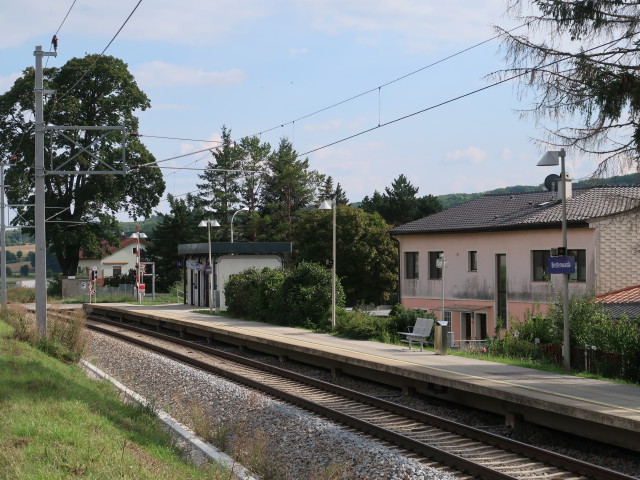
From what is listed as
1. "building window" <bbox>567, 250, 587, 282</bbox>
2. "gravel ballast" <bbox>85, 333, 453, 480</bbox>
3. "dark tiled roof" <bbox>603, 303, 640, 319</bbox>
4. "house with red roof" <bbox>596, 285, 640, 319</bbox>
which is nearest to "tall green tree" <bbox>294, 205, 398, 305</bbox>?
"building window" <bbox>567, 250, 587, 282</bbox>

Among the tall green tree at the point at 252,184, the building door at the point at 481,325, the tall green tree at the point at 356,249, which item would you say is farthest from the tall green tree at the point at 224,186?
the building door at the point at 481,325

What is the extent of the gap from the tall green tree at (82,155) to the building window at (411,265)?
69.6 ft

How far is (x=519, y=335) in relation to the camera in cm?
2130

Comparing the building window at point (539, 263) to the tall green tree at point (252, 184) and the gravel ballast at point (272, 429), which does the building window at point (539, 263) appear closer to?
the gravel ballast at point (272, 429)

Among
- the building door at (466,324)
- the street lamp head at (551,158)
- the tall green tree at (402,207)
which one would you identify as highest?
the tall green tree at (402,207)

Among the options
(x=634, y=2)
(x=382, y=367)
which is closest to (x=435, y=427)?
(x=382, y=367)

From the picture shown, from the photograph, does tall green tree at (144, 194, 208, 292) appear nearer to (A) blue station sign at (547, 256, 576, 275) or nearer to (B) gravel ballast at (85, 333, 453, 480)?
(B) gravel ballast at (85, 333, 453, 480)

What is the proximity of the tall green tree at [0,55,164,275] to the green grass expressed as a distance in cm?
4074

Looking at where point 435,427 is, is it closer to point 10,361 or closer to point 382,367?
point 382,367

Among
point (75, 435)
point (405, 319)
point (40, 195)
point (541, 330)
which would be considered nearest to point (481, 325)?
point (405, 319)

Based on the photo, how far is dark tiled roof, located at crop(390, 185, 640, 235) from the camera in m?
30.9

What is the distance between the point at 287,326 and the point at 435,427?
646 inches

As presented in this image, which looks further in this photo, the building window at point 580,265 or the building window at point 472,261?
the building window at point 472,261

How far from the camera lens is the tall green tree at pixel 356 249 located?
5625 centimetres
